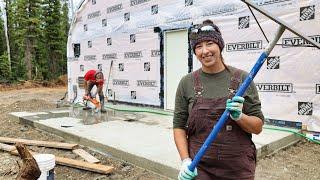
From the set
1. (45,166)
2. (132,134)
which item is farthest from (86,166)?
→ (45,166)

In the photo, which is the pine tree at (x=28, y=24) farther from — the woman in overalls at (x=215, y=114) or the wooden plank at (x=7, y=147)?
the woman in overalls at (x=215, y=114)

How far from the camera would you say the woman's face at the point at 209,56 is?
189 centimetres

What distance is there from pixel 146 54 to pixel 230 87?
8347 mm

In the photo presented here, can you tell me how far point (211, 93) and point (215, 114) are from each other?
5.0 inches

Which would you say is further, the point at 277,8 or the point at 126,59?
the point at 126,59

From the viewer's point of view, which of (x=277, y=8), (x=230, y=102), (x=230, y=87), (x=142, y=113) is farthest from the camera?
(x=142, y=113)

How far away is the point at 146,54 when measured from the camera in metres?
10.1

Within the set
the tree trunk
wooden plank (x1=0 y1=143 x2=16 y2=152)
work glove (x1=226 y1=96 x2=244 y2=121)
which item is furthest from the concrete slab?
the tree trunk

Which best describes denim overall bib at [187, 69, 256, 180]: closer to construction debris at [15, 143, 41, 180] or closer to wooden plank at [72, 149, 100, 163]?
construction debris at [15, 143, 41, 180]

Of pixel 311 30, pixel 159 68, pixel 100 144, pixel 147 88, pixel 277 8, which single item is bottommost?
pixel 100 144

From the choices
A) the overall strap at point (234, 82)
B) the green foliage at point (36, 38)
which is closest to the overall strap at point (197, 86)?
the overall strap at point (234, 82)

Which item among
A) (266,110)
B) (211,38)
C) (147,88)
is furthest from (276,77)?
(211,38)

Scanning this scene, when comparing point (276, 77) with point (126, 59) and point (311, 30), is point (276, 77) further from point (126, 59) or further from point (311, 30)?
point (126, 59)

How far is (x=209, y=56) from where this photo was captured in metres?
1.89
